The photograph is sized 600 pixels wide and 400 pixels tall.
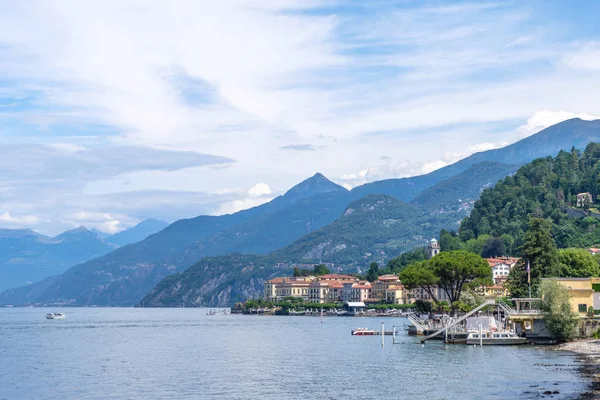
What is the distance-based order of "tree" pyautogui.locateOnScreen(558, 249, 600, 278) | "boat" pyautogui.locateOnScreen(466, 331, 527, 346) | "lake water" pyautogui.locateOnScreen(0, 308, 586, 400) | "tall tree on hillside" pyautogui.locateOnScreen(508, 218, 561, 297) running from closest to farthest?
"lake water" pyautogui.locateOnScreen(0, 308, 586, 400) < "boat" pyautogui.locateOnScreen(466, 331, 527, 346) < "tall tree on hillside" pyautogui.locateOnScreen(508, 218, 561, 297) < "tree" pyautogui.locateOnScreen(558, 249, 600, 278)

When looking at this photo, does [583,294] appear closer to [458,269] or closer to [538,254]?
[538,254]

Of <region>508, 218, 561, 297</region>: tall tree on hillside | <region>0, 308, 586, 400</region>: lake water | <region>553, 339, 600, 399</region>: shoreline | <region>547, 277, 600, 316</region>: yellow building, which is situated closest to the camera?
<region>553, 339, 600, 399</region>: shoreline

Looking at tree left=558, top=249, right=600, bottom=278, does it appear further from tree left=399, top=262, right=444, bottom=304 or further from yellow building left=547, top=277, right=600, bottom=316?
yellow building left=547, top=277, right=600, bottom=316

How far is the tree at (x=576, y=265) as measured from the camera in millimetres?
128625

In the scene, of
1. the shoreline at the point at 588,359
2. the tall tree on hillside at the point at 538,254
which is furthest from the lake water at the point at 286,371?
the tall tree on hillside at the point at 538,254

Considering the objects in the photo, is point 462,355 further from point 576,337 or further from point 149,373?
point 149,373

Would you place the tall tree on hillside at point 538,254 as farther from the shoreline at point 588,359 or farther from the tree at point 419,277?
the shoreline at point 588,359

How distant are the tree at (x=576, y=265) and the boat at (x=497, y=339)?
29800mm

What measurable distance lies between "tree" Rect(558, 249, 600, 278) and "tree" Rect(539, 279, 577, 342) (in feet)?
93.2

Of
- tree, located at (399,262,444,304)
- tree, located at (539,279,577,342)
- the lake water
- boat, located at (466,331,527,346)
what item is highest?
tree, located at (399,262,444,304)

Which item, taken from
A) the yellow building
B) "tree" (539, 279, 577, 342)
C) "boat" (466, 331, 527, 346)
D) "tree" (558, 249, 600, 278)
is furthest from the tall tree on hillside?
"boat" (466, 331, 527, 346)

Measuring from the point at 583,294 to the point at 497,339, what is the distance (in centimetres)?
1164

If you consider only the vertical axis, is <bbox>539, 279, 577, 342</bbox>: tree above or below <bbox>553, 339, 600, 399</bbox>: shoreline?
above

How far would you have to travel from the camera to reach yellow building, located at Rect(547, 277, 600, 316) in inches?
4050
